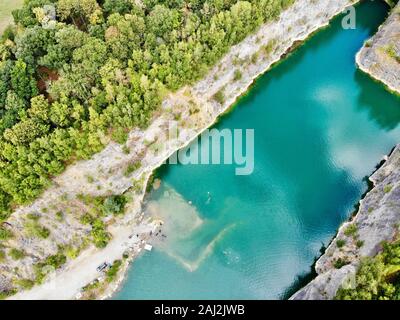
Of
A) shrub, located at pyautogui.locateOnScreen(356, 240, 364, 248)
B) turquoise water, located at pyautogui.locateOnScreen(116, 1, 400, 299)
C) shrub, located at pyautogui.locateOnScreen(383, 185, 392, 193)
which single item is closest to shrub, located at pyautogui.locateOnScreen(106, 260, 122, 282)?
turquoise water, located at pyautogui.locateOnScreen(116, 1, 400, 299)

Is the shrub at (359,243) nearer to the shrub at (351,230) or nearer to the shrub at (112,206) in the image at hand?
the shrub at (351,230)

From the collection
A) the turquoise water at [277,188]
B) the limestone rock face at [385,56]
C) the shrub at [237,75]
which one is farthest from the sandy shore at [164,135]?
the limestone rock face at [385,56]

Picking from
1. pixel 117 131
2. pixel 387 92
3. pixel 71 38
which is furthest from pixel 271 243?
pixel 71 38

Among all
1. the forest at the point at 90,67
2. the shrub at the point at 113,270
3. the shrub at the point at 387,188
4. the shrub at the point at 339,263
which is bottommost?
the shrub at the point at 113,270

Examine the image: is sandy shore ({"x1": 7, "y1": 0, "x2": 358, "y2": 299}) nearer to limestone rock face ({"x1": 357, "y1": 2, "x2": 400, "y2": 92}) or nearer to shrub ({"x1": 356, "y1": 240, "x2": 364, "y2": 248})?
limestone rock face ({"x1": 357, "y1": 2, "x2": 400, "y2": 92})

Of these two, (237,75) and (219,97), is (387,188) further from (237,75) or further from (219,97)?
(237,75)

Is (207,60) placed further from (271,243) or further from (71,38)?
(271,243)
